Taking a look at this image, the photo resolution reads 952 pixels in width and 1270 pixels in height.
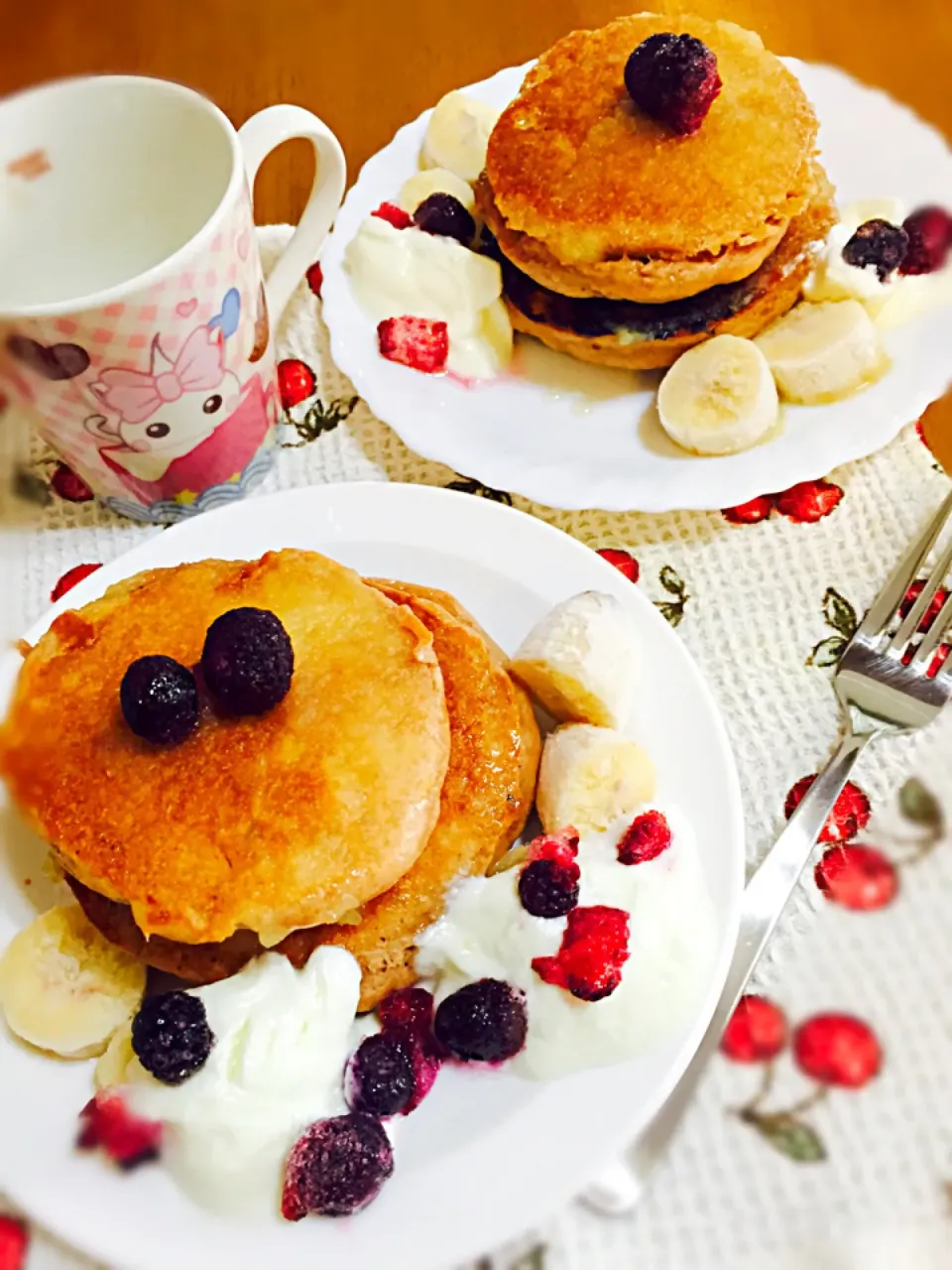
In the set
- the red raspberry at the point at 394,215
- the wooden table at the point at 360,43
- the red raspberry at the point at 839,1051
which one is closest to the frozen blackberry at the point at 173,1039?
the red raspberry at the point at 839,1051

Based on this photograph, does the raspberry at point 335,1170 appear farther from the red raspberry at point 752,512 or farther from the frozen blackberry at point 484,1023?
the red raspberry at point 752,512

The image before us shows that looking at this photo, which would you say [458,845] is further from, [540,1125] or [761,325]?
[761,325]

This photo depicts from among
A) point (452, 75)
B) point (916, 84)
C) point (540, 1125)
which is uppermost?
point (916, 84)

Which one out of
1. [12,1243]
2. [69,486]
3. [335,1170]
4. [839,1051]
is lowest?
[12,1243]

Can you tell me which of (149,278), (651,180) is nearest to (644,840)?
(149,278)

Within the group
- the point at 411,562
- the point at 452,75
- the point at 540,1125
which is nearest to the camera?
the point at 540,1125

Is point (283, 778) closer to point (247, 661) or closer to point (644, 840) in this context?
point (247, 661)

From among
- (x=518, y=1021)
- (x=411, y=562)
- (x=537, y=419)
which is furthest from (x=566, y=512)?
(x=518, y=1021)
